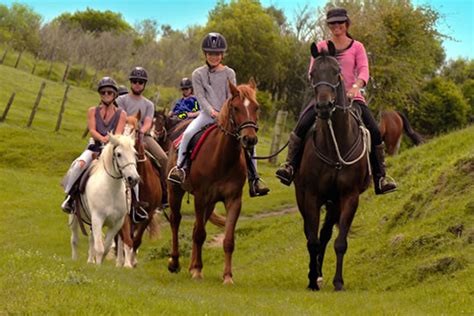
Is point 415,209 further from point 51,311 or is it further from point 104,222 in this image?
point 51,311

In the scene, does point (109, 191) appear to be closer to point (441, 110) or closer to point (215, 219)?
point (215, 219)

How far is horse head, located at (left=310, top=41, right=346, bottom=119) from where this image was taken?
10.6 metres

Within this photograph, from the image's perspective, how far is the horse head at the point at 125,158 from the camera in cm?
1222

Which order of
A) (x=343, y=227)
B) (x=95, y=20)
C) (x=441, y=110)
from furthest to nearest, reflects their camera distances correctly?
1. (x=95, y=20)
2. (x=441, y=110)
3. (x=343, y=227)

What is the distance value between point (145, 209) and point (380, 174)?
556 cm

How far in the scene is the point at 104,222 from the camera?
43.7ft

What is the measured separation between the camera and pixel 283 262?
52.5 ft

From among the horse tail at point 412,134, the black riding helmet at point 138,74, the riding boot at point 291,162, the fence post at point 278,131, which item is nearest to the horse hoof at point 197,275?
the riding boot at point 291,162

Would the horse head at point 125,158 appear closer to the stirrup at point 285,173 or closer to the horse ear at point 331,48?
the stirrup at point 285,173

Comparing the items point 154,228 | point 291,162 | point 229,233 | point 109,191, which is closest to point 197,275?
point 229,233

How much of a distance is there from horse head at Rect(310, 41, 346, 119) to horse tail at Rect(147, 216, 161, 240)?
7.15m

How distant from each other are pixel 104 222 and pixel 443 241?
18.7ft

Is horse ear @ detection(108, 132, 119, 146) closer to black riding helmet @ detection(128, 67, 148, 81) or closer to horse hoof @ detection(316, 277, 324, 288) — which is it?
black riding helmet @ detection(128, 67, 148, 81)

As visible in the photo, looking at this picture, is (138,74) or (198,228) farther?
(138,74)
